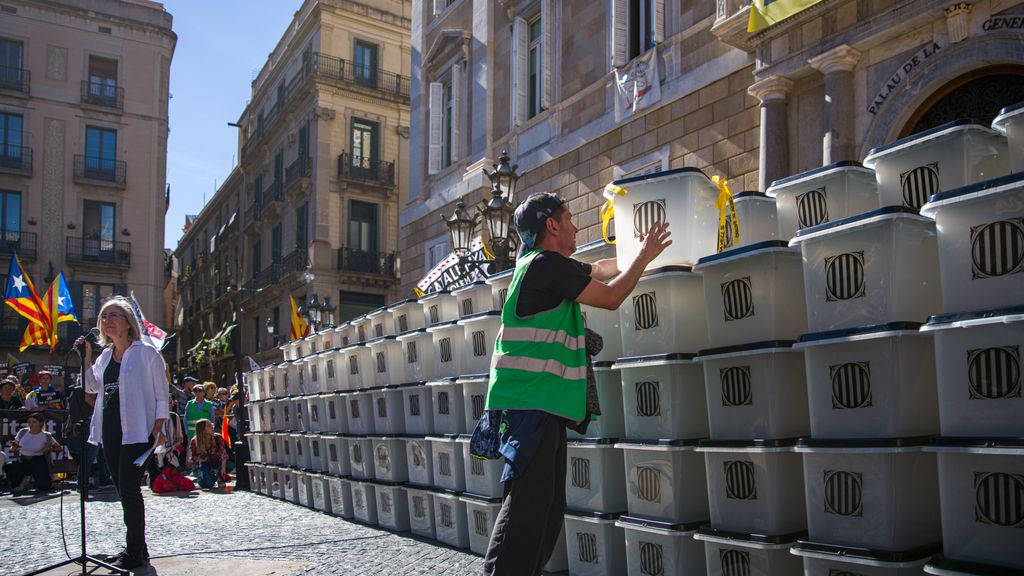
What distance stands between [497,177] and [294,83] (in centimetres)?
2845

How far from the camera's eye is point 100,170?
38500mm

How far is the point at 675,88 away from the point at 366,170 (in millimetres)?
23507

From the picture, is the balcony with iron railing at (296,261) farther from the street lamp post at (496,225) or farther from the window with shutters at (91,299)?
the street lamp post at (496,225)

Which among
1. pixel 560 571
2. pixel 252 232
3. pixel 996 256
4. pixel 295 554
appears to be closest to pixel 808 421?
pixel 996 256

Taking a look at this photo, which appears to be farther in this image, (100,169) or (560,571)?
(100,169)

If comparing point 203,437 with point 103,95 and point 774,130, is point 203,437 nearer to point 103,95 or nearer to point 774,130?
point 774,130

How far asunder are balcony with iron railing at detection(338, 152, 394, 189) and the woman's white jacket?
29189mm

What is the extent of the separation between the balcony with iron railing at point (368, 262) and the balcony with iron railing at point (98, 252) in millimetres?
10328

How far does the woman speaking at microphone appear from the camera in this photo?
6215mm

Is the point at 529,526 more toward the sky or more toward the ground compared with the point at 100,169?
more toward the ground

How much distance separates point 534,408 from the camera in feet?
13.0

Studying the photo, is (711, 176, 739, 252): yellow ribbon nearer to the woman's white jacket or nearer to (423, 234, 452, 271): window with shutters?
the woman's white jacket

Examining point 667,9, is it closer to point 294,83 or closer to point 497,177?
point 497,177

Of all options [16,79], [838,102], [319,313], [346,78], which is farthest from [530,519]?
[16,79]
